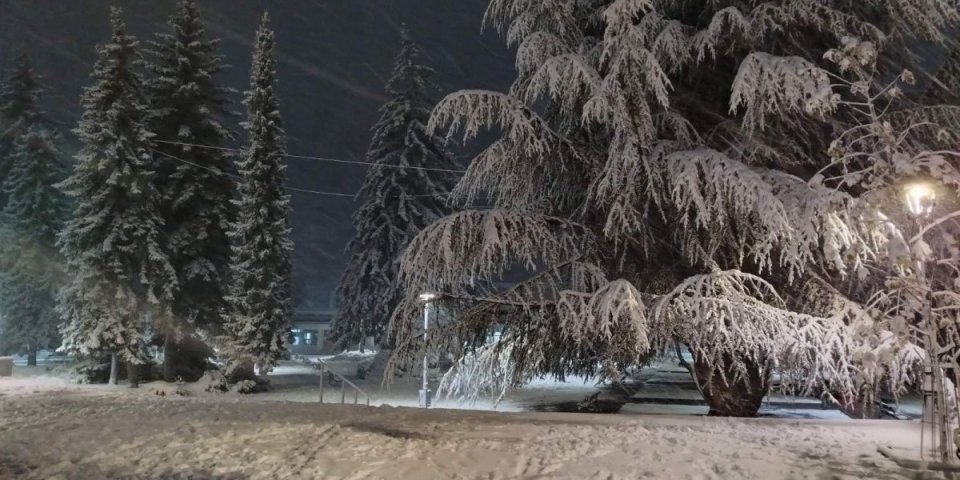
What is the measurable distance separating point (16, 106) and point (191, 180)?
14631 mm

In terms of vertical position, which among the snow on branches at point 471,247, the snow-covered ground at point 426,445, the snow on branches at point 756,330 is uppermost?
the snow on branches at point 471,247

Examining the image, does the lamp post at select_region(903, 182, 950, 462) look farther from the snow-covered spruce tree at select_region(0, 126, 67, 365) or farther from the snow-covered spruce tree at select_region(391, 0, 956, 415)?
the snow-covered spruce tree at select_region(0, 126, 67, 365)

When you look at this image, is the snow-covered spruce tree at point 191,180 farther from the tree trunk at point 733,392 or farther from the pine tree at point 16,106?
the tree trunk at point 733,392

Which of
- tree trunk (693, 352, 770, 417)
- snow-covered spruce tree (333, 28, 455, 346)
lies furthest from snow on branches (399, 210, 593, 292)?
snow-covered spruce tree (333, 28, 455, 346)

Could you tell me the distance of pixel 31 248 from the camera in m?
27.4

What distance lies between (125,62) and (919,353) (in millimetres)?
21436

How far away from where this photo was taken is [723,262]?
10031 mm

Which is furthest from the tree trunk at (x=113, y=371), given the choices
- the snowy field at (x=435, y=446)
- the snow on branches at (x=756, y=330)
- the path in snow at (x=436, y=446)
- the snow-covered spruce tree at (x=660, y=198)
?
the snow on branches at (x=756, y=330)

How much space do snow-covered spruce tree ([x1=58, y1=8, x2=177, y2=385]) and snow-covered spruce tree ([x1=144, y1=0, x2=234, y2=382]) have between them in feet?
2.78

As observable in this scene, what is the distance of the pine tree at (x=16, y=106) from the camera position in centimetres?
3061

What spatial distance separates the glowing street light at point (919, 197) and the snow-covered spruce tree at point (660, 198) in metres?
1.32

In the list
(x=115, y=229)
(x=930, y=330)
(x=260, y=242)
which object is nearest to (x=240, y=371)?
(x=260, y=242)

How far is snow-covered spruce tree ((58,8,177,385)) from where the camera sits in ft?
65.0

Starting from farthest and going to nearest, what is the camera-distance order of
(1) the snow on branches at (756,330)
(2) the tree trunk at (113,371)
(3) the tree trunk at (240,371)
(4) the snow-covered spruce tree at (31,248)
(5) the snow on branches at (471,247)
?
1. (4) the snow-covered spruce tree at (31,248)
2. (3) the tree trunk at (240,371)
3. (2) the tree trunk at (113,371)
4. (5) the snow on branches at (471,247)
5. (1) the snow on branches at (756,330)
